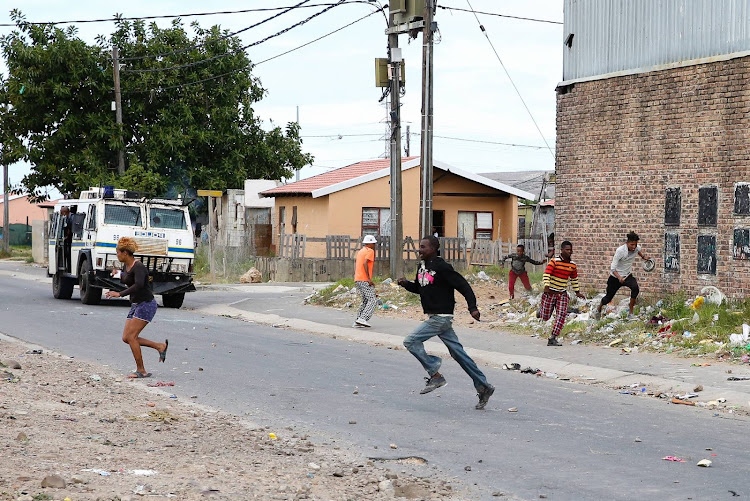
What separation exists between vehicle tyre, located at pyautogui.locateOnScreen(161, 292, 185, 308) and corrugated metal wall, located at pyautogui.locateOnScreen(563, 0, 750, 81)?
10434 mm

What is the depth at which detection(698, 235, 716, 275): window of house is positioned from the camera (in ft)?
57.2

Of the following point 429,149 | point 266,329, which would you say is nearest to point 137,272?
point 266,329

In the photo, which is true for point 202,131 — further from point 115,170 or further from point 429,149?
point 429,149

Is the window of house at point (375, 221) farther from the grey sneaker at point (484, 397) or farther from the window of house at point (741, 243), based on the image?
the grey sneaker at point (484, 397)

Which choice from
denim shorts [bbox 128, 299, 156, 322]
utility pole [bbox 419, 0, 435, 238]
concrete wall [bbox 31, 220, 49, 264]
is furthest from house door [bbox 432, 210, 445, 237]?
denim shorts [bbox 128, 299, 156, 322]

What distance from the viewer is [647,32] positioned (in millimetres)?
18734

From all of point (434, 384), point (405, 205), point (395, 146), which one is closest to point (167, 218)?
point (395, 146)

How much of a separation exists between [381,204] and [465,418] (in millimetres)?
28570

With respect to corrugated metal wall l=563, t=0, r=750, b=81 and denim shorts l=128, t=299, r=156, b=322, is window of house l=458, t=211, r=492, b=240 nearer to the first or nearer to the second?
corrugated metal wall l=563, t=0, r=750, b=81

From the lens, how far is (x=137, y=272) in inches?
498

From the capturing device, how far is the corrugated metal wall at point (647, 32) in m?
17.2

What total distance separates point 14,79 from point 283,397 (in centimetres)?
3646

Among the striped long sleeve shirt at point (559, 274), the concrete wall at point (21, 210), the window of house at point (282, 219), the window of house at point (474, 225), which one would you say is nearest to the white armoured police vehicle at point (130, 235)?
the striped long sleeve shirt at point (559, 274)

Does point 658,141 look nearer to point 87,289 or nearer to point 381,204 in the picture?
point 87,289
